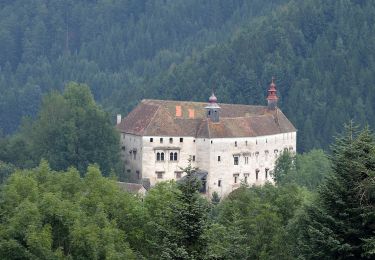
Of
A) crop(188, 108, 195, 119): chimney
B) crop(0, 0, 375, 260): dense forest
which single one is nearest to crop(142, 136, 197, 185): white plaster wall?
crop(0, 0, 375, 260): dense forest

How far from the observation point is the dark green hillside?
16888 centimetres

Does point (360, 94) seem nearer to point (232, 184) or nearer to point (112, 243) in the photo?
point (232, 184)

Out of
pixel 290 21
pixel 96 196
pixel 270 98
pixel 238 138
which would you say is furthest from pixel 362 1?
pixel 96 196

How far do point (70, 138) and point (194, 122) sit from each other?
12.4 metres

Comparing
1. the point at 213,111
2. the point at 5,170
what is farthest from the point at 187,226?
the point at 213,111

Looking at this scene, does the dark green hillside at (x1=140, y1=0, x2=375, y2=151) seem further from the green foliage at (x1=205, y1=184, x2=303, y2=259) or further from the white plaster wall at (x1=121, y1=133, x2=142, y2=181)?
the green foliage at (x1=205, y1=184, x2=303, y2=259)

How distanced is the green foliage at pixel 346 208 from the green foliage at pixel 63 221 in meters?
10.2

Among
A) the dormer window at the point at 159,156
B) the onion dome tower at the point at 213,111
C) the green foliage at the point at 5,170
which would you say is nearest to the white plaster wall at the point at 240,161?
the onion dome tower at the point at 213,111

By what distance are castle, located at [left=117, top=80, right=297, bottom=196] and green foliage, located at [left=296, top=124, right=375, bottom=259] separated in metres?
60.8

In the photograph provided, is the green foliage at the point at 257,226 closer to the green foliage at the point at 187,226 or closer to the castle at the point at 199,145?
the green foliage at the point at 187,226

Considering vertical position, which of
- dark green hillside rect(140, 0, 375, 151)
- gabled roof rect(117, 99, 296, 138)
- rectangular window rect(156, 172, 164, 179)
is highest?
dark green hillside rect(140, 0, 375, 151)

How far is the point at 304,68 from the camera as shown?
179 meters

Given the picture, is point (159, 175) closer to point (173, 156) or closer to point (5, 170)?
point (173, 156)

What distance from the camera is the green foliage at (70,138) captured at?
113875 millimetres
